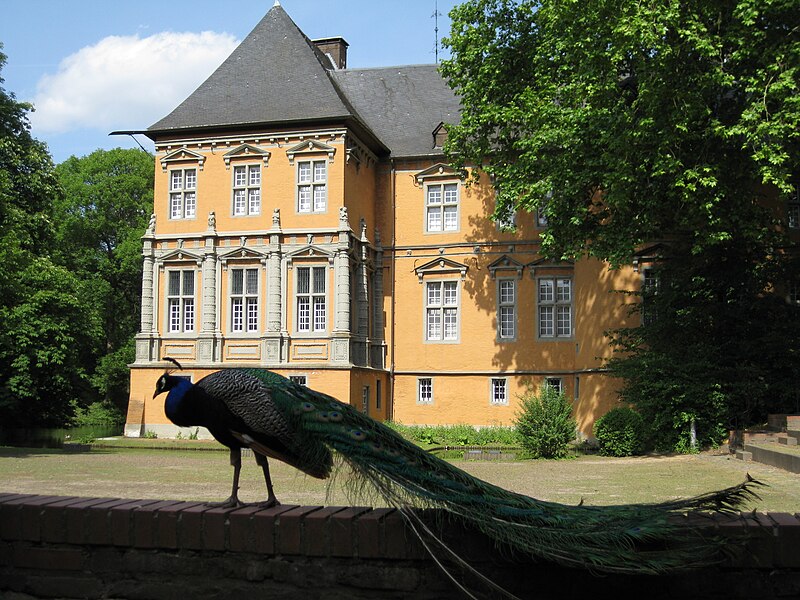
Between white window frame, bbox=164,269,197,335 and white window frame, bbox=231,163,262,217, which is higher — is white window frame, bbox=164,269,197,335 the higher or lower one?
the lower one

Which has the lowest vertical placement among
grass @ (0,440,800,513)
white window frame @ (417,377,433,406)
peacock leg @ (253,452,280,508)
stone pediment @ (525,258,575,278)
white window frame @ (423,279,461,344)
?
grass @ (0,440,800,513)

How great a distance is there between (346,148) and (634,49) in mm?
13726

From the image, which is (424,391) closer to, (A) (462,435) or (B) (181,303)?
(A) (462,435)

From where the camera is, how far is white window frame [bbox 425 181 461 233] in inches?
1321

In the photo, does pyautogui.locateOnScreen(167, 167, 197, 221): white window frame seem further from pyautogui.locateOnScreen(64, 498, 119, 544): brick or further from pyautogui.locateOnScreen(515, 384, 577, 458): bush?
pyautogui.locateOnScreen(64, 498, 119, 544): brick

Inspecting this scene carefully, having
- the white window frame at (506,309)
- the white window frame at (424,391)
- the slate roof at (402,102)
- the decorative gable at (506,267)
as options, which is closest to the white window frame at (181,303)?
the white window frame at (424,391)

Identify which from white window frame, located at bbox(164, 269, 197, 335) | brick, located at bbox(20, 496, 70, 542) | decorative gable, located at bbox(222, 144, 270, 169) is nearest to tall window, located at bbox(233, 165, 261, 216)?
decorative gable, located at bbox(222, 144, 270, 169)

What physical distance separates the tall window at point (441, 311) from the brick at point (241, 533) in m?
28.4

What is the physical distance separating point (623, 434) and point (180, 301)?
17103 mm

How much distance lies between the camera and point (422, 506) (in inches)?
185

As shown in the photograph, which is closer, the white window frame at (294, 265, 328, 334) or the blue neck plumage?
the blue neck plumage

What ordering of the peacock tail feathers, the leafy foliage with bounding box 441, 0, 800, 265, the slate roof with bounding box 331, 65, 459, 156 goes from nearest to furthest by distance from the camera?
the peacock tail feathers < the leafy foliage with bounding box 441, 0, 800, 265 < the slate roof with bounding box 331, 65, 459, 156

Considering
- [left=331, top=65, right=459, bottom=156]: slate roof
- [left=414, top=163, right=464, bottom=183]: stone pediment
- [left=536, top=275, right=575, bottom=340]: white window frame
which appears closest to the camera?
[left=536, top=275, right=575, bottom=340]: white window frame

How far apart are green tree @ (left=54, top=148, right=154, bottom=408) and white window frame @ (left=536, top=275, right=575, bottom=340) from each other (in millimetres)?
23750
